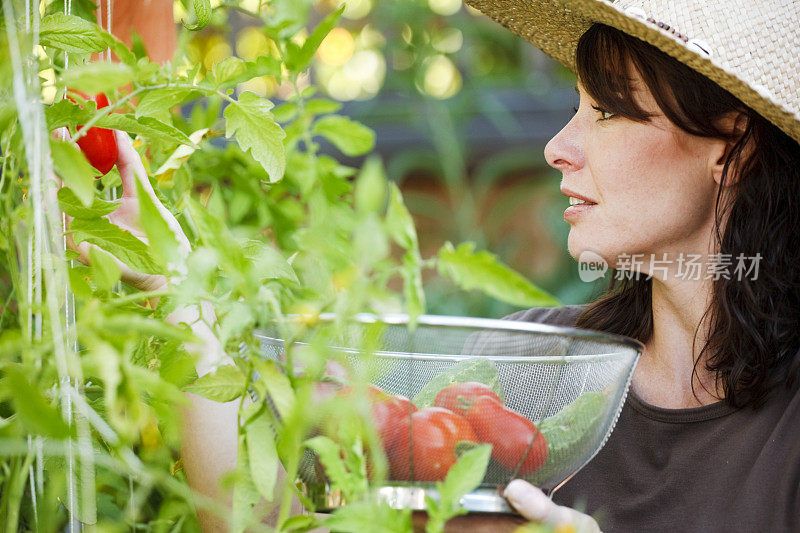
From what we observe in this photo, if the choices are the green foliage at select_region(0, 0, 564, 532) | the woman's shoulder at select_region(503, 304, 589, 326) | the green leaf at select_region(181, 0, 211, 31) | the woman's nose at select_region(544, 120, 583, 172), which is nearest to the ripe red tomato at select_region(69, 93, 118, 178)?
the green foliage at select_region(0, 0, 564, 532)

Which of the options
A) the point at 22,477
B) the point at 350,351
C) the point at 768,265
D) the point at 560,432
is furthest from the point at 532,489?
the point at 768,265

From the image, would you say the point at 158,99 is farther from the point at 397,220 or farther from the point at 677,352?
the point at 677,352

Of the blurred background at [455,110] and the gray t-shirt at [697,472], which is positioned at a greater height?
the blurred background at [455,110]

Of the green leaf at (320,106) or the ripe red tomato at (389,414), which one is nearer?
the ripe red tomato at (389,414)

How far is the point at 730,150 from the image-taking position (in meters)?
0.97

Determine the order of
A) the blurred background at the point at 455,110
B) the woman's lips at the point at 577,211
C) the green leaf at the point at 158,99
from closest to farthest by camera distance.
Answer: the green leaf at the point at 158,99 < the woman's lips at the point at 577,211 < the blurred background at the point at 455,110

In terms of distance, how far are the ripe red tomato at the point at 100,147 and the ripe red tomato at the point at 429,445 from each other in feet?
1.11

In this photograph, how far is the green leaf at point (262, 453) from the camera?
438 millimetres

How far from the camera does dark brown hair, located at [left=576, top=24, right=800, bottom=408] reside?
929 millimetres

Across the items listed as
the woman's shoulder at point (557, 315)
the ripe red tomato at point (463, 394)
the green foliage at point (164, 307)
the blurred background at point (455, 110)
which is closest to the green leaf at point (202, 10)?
the green foliage at point (164, 307)

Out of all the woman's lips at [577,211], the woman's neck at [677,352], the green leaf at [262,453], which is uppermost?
the woman's lips at [577,211]

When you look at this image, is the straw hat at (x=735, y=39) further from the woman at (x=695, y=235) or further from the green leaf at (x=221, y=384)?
the green leaf at (x=221, y=384)

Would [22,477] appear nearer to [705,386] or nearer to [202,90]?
[202,90]

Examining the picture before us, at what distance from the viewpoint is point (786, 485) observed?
89 cm
